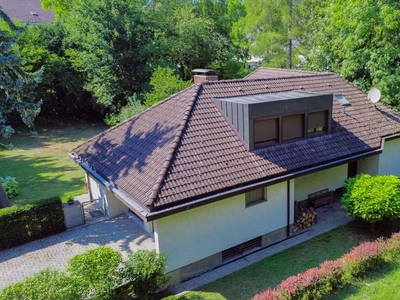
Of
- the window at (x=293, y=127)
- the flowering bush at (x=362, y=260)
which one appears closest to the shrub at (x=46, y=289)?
the flowering bush at (x=362, y=260)

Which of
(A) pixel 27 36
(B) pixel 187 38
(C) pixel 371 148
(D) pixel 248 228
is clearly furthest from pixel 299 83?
(A) pixel 27 36

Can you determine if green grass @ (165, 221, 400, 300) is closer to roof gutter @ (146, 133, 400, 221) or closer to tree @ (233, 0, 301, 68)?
roof gutter @ (146, 133, 400, 221)

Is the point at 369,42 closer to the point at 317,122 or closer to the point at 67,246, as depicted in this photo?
the point at 317,122

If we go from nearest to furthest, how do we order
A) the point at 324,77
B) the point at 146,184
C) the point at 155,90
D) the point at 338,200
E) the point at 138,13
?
the point at 146,184 → the point at 338,200 → the point at 324,77 → the point at 155,90 → the point at 138,13

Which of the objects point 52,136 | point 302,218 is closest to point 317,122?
point 302,218

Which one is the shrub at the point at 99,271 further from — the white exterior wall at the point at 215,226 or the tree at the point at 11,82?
the tree at the point at 11,82

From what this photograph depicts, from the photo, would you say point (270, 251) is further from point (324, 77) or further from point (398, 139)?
point (324, 77)
